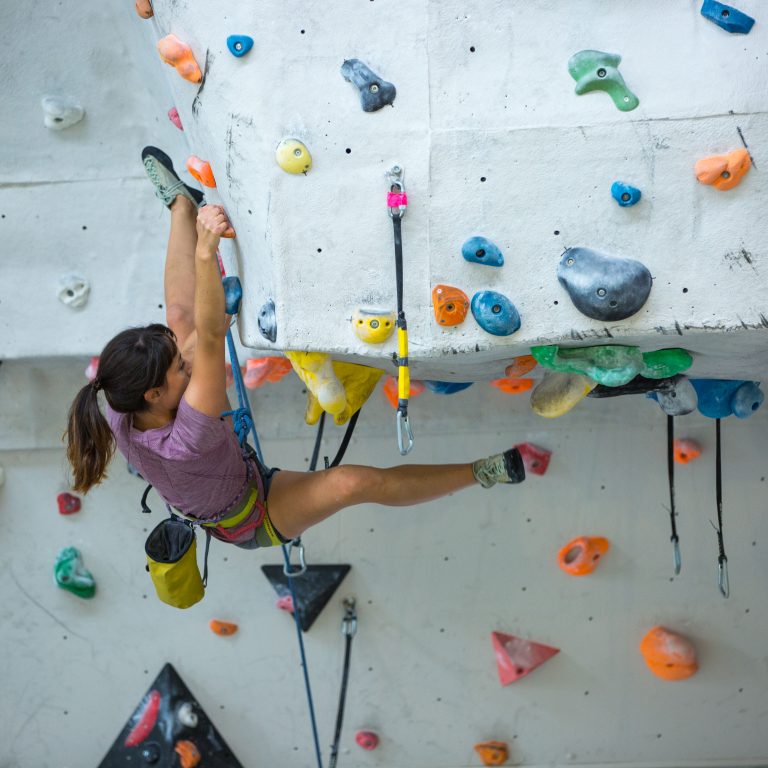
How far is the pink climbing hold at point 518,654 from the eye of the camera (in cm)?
341

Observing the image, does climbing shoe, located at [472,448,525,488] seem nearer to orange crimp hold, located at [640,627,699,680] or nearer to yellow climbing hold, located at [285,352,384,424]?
yellow climbing hold, located at [285,352,384,424]

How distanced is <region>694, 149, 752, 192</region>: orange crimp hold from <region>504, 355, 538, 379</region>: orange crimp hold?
1.97ft

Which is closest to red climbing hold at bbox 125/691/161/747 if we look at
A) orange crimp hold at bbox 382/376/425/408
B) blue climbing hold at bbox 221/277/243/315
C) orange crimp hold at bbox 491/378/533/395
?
orange crimp hold at bbox 382/376/425/408

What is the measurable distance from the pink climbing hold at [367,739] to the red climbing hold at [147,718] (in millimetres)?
655

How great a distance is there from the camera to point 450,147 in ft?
6.97

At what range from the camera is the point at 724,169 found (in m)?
2.04

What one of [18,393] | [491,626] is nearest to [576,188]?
[491,626]

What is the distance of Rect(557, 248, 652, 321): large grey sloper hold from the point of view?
6.82 ft

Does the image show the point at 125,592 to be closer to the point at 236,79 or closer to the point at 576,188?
the point at 236,79

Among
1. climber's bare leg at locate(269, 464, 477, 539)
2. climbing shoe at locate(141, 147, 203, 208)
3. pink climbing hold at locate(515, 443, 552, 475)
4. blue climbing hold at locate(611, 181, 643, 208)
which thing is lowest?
pink climbing hold at locate(515, 443, 552, 475)

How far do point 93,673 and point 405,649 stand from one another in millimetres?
1014

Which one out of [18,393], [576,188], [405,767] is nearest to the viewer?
[576,188]

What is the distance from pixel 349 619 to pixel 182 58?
6.04 ft

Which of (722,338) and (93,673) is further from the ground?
(722,338)
